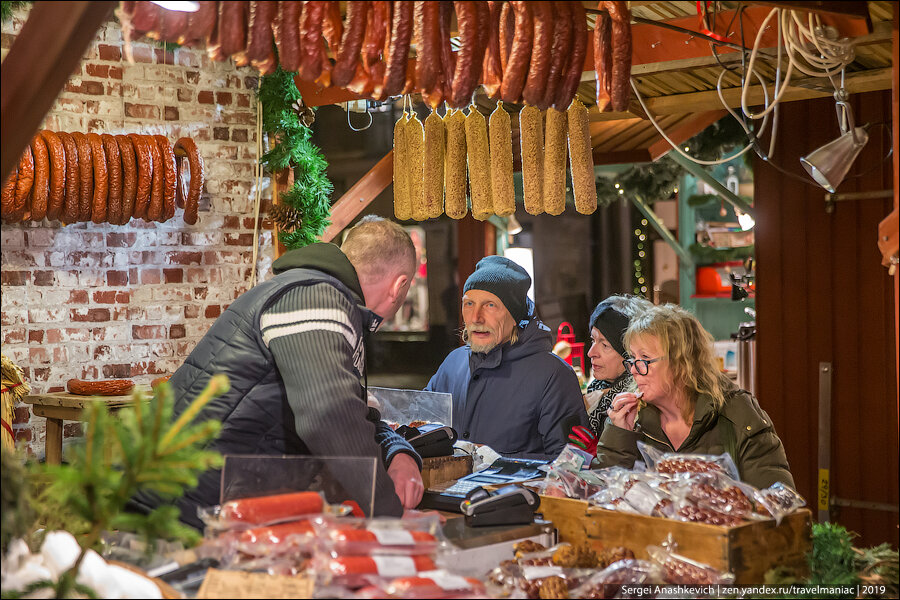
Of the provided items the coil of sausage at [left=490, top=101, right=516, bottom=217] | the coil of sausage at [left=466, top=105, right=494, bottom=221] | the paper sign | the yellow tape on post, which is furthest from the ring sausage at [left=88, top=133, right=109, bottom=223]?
the yellow tape on post

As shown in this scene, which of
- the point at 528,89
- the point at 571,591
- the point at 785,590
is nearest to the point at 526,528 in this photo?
the point at 571,591

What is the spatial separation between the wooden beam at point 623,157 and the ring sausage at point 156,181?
384 centimetres

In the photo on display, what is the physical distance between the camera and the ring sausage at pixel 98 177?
450cm

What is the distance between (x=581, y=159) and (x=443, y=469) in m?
1.81

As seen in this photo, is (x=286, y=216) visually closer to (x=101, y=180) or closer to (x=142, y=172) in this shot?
(x=142, y=172)

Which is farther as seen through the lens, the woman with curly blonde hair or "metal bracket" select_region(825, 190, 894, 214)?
"metal bracket" select_region(825, 190, 894, 214)

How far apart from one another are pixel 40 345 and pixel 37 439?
0.50 m

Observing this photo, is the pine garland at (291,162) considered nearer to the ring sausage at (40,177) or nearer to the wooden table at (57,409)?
the ring sausage at (40,177)

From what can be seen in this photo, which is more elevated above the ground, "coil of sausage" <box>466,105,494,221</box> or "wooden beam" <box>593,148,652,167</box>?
"wooden beam" <box>593,148,652,167</box>

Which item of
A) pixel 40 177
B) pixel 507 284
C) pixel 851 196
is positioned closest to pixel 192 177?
pixel 40 177

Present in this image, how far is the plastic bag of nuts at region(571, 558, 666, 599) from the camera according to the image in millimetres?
2062

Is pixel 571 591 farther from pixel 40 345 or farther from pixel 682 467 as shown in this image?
pixel 40 345

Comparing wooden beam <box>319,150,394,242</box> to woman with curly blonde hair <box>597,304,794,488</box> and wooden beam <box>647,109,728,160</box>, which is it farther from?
A: woman with curly blonde hair <box>597,304,794,488</box>

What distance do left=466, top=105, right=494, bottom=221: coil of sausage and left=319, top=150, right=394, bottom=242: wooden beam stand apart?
1.28 metres
